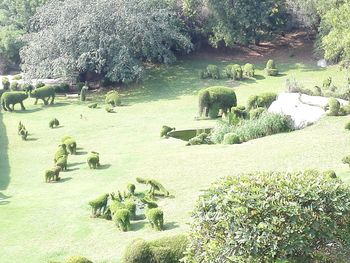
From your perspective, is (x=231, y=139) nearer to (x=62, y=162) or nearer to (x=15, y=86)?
(x=62, y=162)

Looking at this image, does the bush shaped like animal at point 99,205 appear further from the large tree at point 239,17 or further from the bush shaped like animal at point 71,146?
the large tree at point 239,17

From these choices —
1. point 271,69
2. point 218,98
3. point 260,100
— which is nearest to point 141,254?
point 260,100

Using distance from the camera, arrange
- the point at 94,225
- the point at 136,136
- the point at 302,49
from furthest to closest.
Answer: the point at 302,49 → the point at 136,136 → the point at 94,225

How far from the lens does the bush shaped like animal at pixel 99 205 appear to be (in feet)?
52.3

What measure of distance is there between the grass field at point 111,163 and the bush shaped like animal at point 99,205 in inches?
13.4

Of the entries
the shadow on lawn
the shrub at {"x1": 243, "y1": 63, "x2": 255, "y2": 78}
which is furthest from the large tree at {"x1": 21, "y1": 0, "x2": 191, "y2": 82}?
the shadow on lawn

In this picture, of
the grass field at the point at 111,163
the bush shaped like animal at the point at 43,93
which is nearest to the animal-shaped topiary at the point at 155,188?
the grass field at the point at 111,163

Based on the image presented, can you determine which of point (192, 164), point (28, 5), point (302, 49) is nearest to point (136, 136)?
point (192, 164)

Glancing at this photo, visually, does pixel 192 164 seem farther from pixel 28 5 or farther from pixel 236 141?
pixel 28 5

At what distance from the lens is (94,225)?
15609mm

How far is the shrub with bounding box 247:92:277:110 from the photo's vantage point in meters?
28.3

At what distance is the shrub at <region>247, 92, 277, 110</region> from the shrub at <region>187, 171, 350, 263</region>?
18944mm

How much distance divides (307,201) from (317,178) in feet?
1.97

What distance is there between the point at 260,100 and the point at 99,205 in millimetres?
14477
